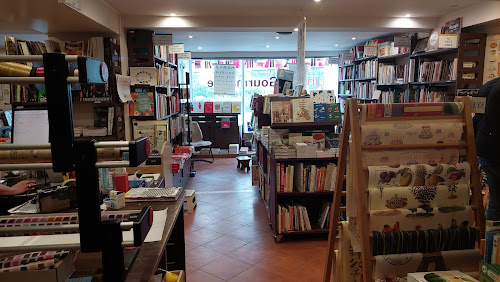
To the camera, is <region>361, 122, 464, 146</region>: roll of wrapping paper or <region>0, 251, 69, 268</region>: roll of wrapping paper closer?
<region>0, 251, 69, 268</region>: roll of wrapping paper

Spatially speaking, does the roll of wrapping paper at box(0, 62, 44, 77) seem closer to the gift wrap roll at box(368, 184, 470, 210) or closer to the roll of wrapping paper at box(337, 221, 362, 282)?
the gift wrap roll at box(368, 184, 470, 210)

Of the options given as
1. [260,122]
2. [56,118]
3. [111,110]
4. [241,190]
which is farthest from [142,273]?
[241,190]

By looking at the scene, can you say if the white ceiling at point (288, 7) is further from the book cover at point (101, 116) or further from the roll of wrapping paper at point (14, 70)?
the roll of wrapping paper at point (14, 70)

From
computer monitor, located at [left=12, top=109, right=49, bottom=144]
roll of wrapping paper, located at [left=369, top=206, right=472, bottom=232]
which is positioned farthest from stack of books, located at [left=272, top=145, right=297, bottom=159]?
computer monitor, located at [left=12, top=109, right=49, bottom=144]

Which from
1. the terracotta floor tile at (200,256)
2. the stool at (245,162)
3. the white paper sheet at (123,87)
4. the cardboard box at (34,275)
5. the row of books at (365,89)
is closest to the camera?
the cardboard box at (34,275)

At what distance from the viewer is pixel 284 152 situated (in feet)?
11.0

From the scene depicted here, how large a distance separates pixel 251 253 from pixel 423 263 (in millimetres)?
1807

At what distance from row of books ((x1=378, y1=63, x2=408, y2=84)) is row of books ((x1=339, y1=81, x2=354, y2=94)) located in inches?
66.3

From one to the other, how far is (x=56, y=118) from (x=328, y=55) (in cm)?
931

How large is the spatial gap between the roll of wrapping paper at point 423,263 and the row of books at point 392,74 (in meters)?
4.46

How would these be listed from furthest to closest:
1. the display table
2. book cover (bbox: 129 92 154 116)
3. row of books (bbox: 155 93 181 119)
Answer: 1. row of books (bbox: 155 93 181 119)
2. book cover (bbox: 129 92 154 116)
3. the display table

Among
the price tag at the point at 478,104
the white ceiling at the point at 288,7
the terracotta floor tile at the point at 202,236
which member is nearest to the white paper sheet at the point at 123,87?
the white ceiling at the point at 288,7

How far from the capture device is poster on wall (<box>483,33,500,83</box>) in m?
4.18

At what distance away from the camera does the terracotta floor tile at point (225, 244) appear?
131 inches
